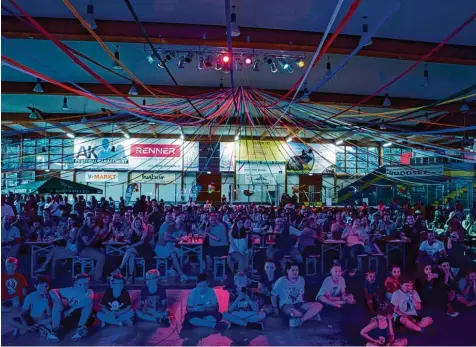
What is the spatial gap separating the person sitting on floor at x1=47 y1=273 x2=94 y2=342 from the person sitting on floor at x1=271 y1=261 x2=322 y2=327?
97.7 inches

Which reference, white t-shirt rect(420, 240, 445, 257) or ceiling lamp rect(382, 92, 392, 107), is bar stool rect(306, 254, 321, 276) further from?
ceiling lamp rect(382, 92, 392, 107)

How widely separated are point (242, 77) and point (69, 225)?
5.40 m

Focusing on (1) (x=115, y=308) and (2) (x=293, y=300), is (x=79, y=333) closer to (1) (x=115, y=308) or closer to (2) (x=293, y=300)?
(1) (x=115, y=308)

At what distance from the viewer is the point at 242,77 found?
30.5 ft

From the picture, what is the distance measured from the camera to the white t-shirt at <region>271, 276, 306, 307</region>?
501 centimetres

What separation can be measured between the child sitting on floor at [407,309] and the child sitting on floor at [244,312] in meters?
1.75

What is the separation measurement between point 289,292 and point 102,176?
62.1ft

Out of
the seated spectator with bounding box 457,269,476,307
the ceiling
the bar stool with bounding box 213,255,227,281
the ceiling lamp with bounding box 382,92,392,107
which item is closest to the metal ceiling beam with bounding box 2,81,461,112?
the ceiling lamp with bounding box 382,92,392,107

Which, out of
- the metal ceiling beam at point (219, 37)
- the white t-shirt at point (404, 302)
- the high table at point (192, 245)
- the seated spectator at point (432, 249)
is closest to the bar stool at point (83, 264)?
the high table at point (192, 245)

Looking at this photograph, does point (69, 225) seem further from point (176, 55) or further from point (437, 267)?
point (437, 267)

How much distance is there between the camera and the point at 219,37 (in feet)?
21.0

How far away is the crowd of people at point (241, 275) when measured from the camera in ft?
15.2

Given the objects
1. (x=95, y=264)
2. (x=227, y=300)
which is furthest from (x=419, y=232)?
(x=95, y=264)

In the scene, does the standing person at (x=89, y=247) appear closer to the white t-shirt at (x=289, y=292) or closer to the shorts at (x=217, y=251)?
the shorts at (x=217, y=251)
